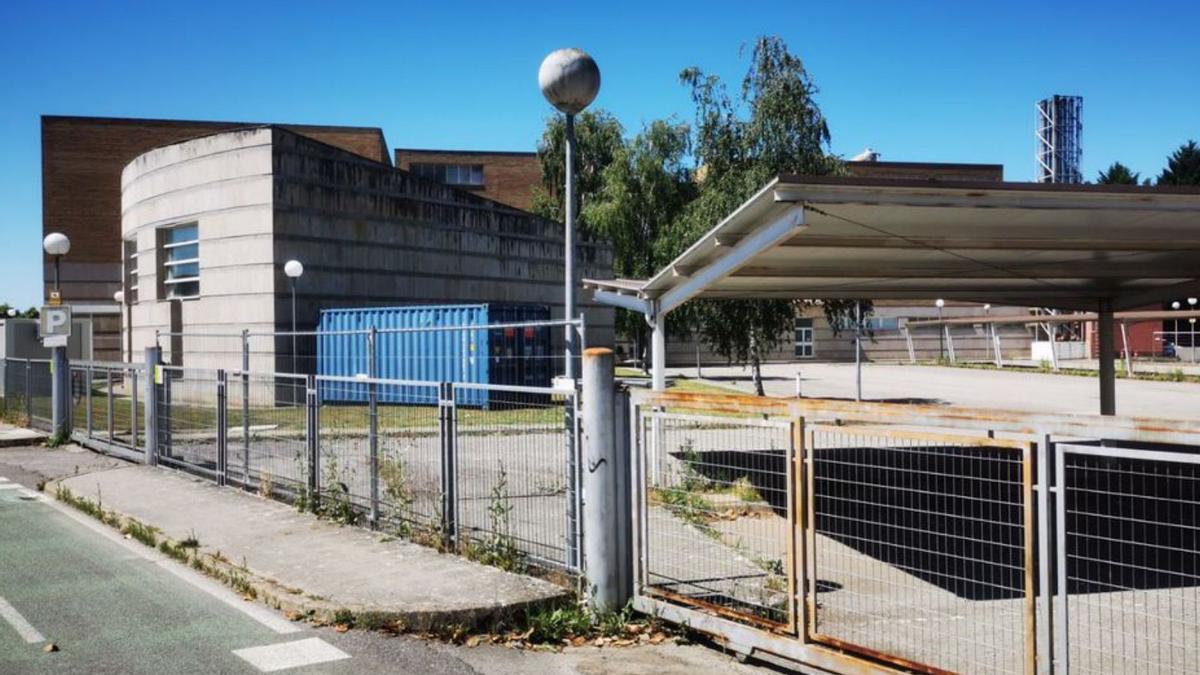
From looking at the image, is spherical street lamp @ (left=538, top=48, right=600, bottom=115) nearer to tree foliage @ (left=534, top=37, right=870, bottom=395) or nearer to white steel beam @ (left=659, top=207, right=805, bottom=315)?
white steel beam @ (left=659, top=207, right=805, bottom=315)

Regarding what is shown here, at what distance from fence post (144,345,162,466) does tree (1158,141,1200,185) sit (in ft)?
221

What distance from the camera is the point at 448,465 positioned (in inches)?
330

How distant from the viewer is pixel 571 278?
33.1 feet

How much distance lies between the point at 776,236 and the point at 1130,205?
2597 millimetres

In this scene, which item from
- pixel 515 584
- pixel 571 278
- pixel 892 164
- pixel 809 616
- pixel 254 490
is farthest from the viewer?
pixel 892 164

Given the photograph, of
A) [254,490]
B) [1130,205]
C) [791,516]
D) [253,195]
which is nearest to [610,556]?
[791,516]

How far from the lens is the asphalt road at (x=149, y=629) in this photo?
5863 mm

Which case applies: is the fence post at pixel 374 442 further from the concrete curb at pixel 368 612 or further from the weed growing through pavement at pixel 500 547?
the concrete curb at pixel 368 612

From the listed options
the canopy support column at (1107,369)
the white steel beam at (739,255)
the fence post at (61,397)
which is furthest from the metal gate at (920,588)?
the fence post at (61,397)

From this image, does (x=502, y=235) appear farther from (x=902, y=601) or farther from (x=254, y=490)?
(x=902, y=601)

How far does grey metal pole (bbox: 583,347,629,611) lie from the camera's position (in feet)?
21.9

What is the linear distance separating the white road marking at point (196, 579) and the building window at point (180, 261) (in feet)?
54.9

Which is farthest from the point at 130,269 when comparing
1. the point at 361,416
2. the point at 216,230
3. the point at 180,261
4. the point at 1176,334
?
the point at 1176,334

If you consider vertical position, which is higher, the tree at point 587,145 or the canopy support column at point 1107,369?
the tree at point 587,145
